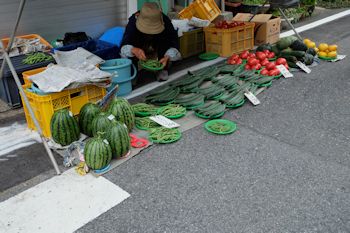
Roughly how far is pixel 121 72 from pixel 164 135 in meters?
1.45

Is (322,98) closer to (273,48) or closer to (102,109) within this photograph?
(273,48)

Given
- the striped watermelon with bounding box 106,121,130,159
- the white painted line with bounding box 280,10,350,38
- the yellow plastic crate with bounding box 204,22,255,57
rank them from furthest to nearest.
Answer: the white painted line with bounding box 280,10,350,38, the yellow plastic crate with bounding box 204,22,255,57, the striped watermelon with bounding box 106,121,130,159

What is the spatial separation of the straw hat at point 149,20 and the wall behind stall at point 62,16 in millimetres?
1650

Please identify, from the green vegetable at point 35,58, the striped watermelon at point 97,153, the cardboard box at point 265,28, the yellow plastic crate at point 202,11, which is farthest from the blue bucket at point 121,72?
the cardboard box at point 265,28

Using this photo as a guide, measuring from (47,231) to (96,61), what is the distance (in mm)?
2637

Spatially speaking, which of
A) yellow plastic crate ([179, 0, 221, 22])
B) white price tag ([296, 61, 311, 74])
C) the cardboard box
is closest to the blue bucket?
yellow plastic crate ([179, 0, 221, 22])

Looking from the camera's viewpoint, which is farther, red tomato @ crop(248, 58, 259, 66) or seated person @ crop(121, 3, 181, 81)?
red tomato @ crop(248, 58, 259, 66)

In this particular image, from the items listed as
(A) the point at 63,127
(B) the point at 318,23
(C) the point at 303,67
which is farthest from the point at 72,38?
(B) the point at 318,23

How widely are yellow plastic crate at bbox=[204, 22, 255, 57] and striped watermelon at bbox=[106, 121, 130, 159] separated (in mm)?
3768

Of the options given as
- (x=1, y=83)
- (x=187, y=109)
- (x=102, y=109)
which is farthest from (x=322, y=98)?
(x=1, y=83)

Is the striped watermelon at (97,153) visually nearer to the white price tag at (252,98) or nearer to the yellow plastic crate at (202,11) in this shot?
the white price tag at (252,98)

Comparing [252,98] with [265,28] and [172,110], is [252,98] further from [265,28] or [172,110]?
[265,28]

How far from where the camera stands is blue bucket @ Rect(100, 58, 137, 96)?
16.4ft

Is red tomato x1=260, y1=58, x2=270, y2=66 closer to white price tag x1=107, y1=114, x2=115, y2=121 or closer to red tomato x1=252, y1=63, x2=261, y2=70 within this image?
red tomato x1=252, y1=63, x2=261, y2=70
